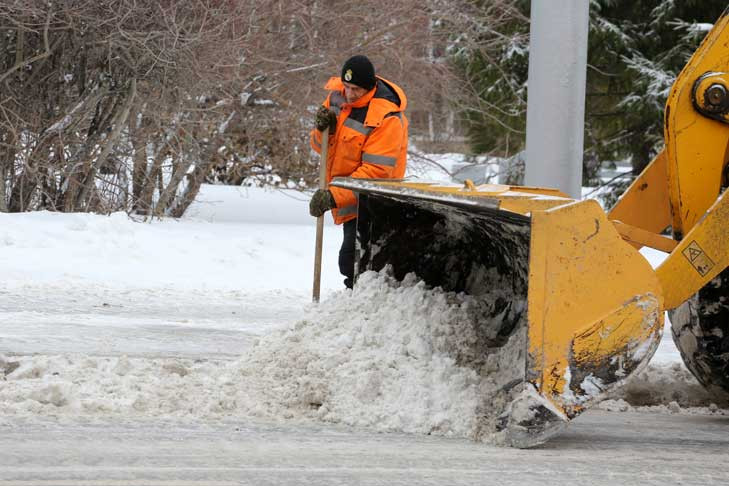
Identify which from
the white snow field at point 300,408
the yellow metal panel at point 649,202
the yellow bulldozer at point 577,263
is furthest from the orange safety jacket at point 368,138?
the yellow metal panel at point 649,202

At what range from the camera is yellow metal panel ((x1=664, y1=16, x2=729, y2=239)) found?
4.16 m

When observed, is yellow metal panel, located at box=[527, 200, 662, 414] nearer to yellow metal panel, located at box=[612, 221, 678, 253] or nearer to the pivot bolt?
yellow metal panel, located at box=[612, 221, 678, 253]

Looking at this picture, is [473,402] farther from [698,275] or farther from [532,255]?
[698,275]

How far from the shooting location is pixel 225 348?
568 centimetres

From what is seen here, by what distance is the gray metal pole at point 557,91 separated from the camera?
19.0 feet

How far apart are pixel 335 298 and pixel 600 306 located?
155 cm

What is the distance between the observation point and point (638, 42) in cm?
1391

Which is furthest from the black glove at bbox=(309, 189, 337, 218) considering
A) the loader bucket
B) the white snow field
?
the loader bucket

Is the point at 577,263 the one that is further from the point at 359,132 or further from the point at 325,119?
the point at 325,119

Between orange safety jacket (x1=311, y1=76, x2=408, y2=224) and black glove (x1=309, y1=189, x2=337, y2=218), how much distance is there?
34mm

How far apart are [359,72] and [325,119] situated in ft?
1.23

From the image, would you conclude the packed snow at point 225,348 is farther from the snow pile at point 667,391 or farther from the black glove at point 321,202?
the black glove at point 321,202

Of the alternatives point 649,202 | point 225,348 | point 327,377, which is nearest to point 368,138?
point 225,348

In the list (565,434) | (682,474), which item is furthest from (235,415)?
(682,474)
